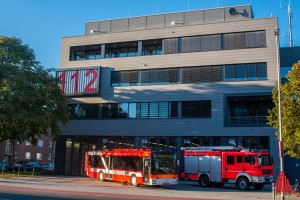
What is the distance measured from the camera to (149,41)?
3838cm

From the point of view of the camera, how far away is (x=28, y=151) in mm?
69125

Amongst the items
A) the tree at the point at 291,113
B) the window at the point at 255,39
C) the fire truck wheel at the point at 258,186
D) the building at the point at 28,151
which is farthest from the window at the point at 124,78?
the building at the point at 28,151

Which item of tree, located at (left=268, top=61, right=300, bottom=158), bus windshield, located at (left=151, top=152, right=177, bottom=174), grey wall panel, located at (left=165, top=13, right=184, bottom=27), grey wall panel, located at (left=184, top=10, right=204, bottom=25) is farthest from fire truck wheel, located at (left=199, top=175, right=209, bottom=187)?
grey wall panel, located at (left=165, top=13, right=184, bottom=27)

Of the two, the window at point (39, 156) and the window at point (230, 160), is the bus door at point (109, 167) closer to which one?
the window at point (230, 160)

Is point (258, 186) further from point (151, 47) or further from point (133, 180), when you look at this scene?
point (151, 47)

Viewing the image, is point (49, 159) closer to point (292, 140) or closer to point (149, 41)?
point (149, 41)

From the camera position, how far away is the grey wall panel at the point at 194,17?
39.3 m

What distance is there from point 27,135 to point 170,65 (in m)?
16.0

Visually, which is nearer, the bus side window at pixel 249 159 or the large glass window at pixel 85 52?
the bus side window at pixel 249 159

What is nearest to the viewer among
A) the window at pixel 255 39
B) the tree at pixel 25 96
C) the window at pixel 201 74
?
the tree at pixel 25 96

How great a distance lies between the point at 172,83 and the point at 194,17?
344 inches

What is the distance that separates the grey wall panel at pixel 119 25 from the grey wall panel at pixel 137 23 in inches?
24.5

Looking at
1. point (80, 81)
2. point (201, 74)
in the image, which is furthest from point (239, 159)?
point (80, 81)

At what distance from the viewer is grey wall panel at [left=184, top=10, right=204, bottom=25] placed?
3931 centimetres
